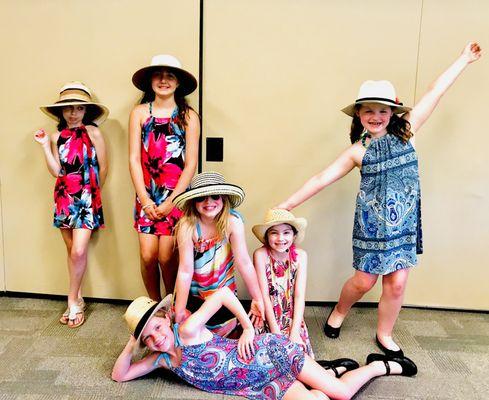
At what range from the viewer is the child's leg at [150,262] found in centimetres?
230

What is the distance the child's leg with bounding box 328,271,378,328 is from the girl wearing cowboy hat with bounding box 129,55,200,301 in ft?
3.14

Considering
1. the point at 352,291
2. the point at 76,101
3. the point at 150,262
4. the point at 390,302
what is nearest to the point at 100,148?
the point at 76,101

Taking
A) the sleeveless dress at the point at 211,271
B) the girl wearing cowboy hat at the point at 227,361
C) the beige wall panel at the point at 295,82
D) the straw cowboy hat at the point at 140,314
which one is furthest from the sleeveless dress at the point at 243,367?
the beige wall panel at the point at 295,82

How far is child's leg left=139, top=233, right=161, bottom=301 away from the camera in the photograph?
2.30m

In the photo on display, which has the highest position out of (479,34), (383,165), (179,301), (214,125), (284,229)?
(479,34)

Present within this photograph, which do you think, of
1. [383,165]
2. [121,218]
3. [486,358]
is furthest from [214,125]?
[486,358]

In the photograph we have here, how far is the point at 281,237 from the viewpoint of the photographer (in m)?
2.00

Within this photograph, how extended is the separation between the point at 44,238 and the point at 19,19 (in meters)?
1.27

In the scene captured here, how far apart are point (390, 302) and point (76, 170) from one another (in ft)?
5.94

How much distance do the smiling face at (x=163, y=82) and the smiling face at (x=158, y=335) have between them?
113 cm

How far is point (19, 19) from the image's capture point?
7.79 ft

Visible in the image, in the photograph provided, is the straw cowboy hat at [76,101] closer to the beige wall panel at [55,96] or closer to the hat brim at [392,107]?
the beige wall panel at [55,96]

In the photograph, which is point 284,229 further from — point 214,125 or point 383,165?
point 214,125

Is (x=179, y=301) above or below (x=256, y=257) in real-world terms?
below
